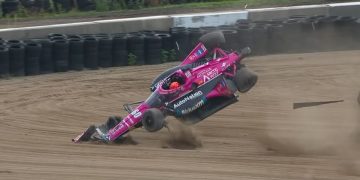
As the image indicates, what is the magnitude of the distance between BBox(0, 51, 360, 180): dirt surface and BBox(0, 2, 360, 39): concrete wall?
5.30 feet

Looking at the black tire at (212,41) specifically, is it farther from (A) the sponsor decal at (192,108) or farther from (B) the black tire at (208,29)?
(B) the black tire at (208,29)

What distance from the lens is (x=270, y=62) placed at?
16344 millimetres

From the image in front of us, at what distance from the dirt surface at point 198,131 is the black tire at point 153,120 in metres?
0.30

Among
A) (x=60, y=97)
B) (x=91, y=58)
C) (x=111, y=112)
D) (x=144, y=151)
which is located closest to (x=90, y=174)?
(x=144, y=151)

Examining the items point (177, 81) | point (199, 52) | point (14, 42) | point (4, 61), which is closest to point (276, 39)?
point (14, 42)

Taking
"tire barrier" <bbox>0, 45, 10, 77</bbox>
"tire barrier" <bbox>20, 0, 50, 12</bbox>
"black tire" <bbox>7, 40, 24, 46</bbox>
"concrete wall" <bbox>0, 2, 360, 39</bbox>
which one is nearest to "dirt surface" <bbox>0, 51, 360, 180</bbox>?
"tire barrier" <bbox>0, 45, 10, 77</bbox>

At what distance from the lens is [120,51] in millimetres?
15867

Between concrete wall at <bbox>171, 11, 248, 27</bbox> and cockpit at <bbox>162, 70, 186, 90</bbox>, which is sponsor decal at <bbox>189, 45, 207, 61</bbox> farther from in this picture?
concrete wall at <bbox>171, 11, 248, 27</bbox>

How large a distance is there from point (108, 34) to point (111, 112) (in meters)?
4.54

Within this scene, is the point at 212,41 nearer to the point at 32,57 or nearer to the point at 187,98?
the point at 187,98

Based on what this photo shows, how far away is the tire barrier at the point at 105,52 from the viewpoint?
15.6 metres

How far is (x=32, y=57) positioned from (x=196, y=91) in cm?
558

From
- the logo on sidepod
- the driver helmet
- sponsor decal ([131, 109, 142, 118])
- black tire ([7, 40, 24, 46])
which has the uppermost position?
the driver helmet

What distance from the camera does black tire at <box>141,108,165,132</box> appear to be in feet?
31.3
